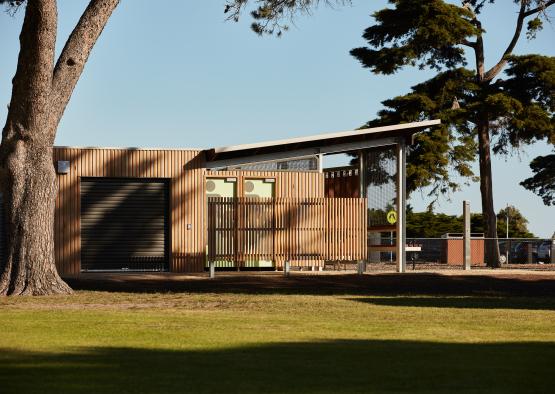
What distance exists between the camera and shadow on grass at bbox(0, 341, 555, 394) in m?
8.27

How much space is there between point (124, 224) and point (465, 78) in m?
16.3

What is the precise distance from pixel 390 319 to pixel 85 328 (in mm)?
4117

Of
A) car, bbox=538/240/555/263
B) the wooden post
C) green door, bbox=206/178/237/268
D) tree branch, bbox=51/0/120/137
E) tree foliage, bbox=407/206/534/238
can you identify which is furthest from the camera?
tree foliage, bbox=407/206/534/238

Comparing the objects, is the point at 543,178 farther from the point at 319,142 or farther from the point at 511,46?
the point at 319,142

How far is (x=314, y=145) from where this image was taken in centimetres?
2959

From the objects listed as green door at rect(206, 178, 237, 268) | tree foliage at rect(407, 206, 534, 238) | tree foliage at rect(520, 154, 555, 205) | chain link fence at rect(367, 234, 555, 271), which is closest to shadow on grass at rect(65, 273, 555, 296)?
green door at rect(206, 178, 237, 268)

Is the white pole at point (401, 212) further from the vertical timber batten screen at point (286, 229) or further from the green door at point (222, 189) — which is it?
the green door at point (222, 189)

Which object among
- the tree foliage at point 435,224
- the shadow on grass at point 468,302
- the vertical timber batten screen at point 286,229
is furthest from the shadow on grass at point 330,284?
the tree foliage at point 435,224

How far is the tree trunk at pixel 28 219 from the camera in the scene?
69.4ft

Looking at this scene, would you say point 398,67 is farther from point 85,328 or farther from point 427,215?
point 427,215

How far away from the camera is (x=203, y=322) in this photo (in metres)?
14.4

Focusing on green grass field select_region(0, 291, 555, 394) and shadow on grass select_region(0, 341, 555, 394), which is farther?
green grass field select_region(0, 291, 555, 394)

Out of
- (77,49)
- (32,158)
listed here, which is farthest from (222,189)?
(32,158)

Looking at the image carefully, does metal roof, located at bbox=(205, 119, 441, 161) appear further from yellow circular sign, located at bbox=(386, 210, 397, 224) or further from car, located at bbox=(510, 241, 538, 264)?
car, located at bbox=(510, 241, 538, 264)
